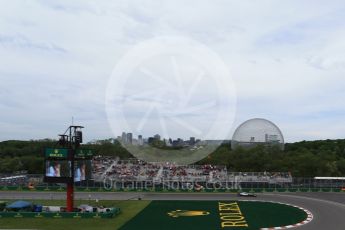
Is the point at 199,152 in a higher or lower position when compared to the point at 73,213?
higher

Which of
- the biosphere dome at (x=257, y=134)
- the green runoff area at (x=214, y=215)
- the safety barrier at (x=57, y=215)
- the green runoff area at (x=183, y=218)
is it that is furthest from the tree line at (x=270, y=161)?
the safety barrier at (x=57, y=215)

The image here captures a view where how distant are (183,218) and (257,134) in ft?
365

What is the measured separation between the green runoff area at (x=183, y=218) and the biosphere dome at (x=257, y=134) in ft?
299

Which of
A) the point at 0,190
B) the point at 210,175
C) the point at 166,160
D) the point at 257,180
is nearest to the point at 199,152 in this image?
the point at 166,160

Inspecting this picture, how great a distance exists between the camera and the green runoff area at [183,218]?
1711 inches

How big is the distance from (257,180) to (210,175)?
11087 mm

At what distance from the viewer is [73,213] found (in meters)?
49.2

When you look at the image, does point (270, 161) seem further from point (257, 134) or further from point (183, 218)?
point (183, 218)

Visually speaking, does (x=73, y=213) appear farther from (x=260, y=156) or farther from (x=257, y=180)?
(x=260, y=156)

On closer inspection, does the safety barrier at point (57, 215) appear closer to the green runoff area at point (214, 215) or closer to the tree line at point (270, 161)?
the green runoff area at point (214, 215)

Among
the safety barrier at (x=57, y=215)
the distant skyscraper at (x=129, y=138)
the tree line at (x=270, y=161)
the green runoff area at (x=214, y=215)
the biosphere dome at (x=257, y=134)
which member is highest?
the biosphere dome at (x=257, y=134)

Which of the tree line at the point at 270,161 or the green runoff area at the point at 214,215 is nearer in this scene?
the green runoff area at the point at 214,215

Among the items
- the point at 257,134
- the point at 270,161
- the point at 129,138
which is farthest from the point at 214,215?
the point at 257,134

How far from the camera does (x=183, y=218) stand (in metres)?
49.6
